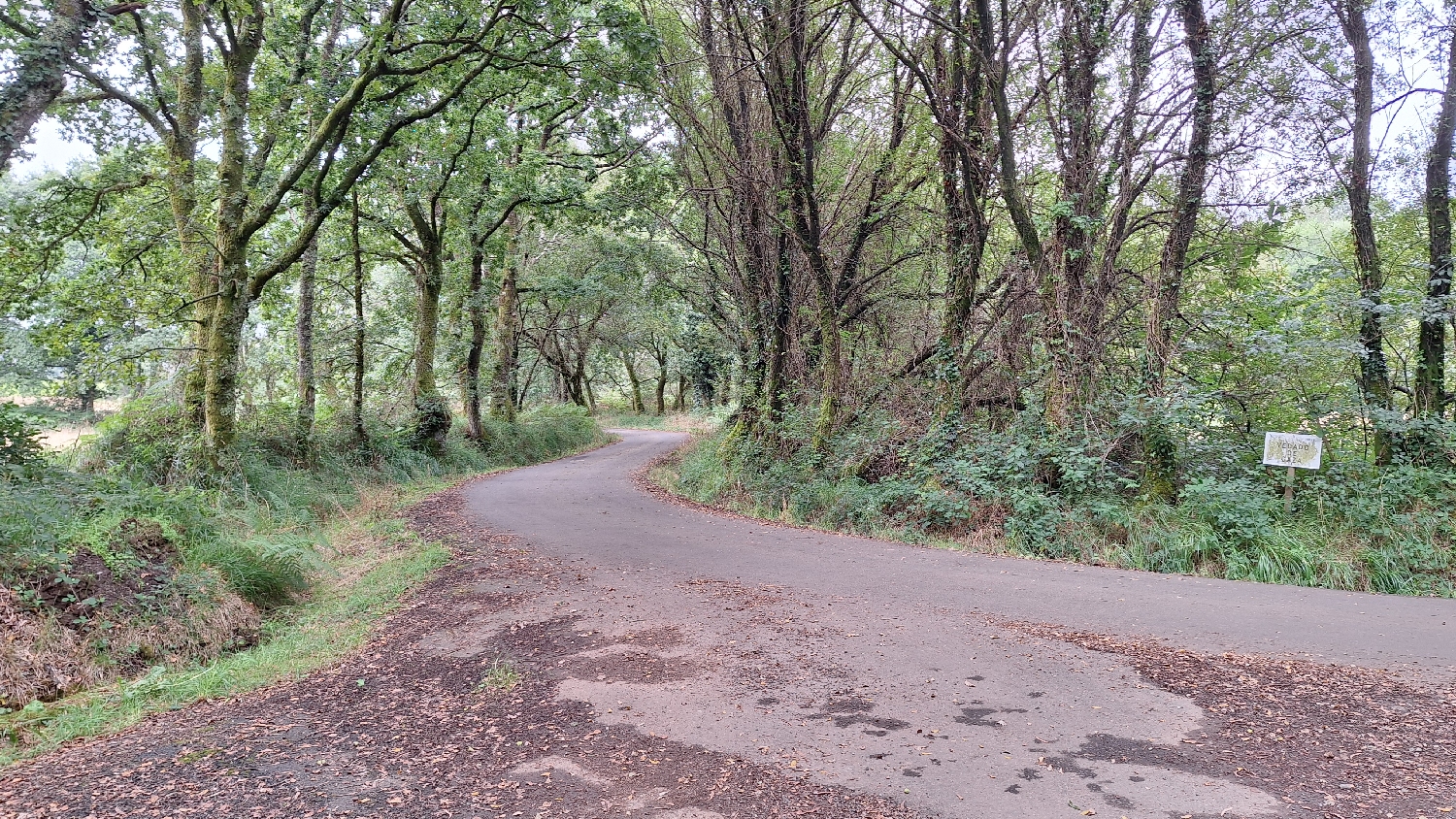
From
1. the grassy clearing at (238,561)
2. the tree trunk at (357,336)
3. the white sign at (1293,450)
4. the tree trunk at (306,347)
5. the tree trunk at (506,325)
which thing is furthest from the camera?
the tree trunk at (506,325)

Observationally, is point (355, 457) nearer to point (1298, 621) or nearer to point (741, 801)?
→ point (741, 801)

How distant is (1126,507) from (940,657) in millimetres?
5021

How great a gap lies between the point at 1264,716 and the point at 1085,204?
8.02 m

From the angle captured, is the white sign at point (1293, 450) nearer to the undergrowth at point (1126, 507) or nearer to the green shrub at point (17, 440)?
the undergrowth at point (1126, 507)

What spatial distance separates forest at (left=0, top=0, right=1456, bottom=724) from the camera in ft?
26.6

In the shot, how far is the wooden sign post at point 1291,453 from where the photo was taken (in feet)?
26.3

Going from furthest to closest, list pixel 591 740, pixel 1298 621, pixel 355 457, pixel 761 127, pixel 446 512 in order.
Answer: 1. pixel 355 457
2. pixel 761 127
3. pixel 446 512
4. pixel 1298 621
5. pixel 591 740

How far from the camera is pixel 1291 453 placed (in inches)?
323

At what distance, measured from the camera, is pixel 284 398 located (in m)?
16.8

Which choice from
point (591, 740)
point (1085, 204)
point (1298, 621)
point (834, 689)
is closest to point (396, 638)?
point (591, 740)

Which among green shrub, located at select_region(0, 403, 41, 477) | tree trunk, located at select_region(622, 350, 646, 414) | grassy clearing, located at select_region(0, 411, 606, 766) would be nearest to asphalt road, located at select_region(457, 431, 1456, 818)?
grassy clearing, located at select_region(0, 411, 606, 766)

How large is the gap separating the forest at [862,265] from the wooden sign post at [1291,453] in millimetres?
340

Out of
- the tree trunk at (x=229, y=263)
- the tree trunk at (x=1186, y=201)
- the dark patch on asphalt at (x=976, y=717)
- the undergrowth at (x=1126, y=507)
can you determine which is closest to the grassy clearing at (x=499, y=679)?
the dark patch on asphalt at (x=976, y=717)

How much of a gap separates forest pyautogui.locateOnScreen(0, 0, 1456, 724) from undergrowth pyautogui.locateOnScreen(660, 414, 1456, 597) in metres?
0.05
